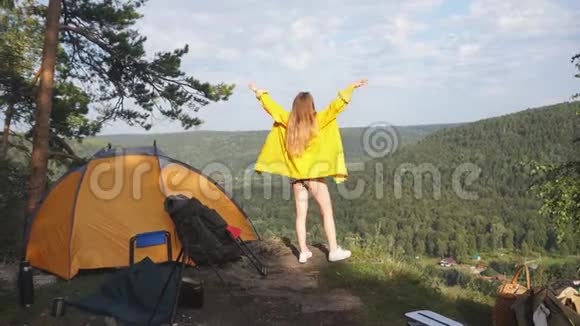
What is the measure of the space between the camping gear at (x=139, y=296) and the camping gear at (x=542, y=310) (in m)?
2.92

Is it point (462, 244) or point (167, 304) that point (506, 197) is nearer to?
point (462, 244)

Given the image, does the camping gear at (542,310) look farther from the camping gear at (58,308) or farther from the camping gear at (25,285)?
the camping gear at (25,285)

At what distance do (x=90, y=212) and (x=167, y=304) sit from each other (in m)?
2.49

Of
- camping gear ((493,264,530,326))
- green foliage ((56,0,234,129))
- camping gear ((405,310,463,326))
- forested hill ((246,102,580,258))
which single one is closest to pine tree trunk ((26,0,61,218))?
green foliage ((56,0,234,129))

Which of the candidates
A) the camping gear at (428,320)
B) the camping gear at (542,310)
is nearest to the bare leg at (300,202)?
the camping gear at (428,320)

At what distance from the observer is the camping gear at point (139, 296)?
466 cm

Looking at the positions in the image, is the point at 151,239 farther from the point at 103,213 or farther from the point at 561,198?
the point at 561,198

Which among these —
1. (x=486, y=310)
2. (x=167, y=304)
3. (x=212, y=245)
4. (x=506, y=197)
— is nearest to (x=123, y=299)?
(x=167, y=304)

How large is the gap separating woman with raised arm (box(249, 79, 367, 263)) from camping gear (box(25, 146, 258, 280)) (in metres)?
1.58

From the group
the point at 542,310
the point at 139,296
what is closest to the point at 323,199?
the point at 139,296

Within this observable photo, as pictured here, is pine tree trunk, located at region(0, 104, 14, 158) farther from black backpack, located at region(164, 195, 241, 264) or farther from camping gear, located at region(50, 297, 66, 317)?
camping gear, located at region(50, 297, 66, 317)

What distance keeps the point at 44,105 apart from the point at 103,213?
4346 millimetres

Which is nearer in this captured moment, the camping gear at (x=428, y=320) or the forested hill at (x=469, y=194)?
the camping gear at (x=428, y=320)

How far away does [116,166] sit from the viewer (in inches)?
281
